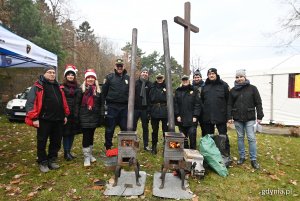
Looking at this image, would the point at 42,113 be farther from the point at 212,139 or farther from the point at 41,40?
the point at 41,40

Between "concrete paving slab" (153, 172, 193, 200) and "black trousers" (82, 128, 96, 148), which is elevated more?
"black trousers" (82, 128, 96, 148)

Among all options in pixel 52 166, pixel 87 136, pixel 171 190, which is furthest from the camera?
pixel 87 136

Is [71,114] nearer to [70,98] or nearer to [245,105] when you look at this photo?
[70,98]

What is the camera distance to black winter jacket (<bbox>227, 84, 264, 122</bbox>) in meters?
5.77

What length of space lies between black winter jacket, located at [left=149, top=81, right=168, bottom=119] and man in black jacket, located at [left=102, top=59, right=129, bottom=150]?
2.35 feet

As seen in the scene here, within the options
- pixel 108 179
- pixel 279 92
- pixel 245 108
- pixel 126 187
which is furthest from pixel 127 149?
pixel 279 92

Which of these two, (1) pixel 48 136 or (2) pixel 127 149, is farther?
(1) pixel 48 136

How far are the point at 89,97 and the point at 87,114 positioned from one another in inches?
13.5

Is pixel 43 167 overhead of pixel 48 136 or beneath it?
beneath

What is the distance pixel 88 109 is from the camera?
5.60m

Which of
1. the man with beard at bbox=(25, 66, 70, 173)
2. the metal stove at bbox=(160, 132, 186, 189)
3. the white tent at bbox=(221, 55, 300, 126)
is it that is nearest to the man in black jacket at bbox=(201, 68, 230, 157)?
the metal stove at bbox=(160, 132, 186, 189)

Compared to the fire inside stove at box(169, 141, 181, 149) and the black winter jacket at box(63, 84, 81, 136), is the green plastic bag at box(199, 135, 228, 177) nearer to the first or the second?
the fire inside stove at box(169, 141, 181, 149)

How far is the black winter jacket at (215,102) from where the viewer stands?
593cm

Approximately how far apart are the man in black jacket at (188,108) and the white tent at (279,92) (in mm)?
9434
